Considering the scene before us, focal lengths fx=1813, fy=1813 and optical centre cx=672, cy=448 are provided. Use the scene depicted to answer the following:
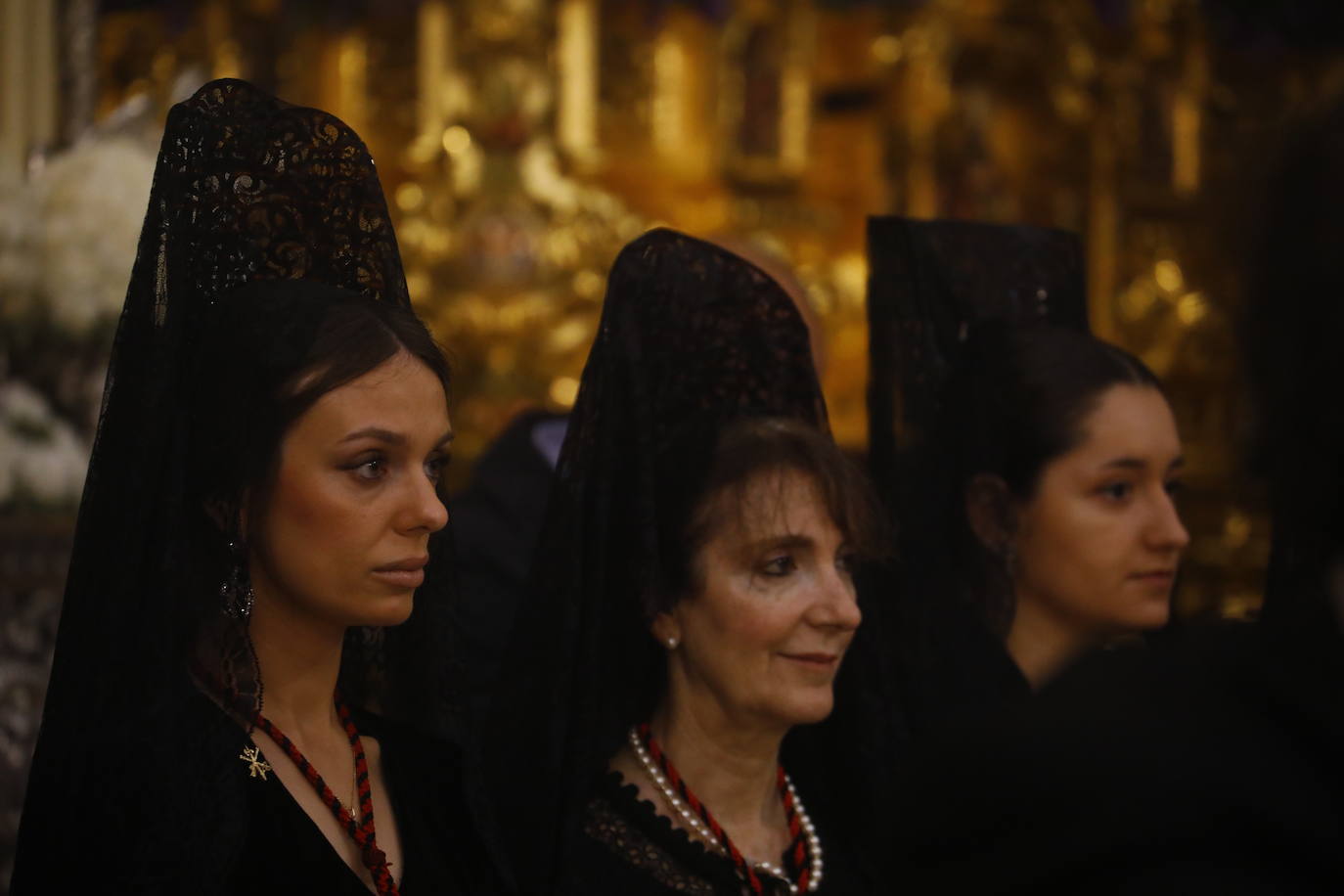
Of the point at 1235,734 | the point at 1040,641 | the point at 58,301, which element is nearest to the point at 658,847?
the point at 1040,641

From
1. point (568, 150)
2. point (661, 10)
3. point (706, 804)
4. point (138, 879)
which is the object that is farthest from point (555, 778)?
point (661, 10)

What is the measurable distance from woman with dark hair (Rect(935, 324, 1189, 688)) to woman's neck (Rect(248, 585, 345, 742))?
1.27m

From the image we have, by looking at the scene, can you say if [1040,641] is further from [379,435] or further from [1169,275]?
[1169,275]

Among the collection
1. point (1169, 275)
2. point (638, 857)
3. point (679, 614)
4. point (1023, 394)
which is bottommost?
point (638, 857)

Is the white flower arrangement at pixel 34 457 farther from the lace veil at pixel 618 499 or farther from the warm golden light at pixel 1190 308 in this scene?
the warm golden light at pixel 1190 308

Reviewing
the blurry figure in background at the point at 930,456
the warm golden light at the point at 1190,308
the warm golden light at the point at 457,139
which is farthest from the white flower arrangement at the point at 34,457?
the warm golden light at the point at 1190,308

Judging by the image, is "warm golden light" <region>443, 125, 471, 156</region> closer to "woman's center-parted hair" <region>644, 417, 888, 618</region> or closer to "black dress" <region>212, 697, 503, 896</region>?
"woman's center-parted hair" <region>644, 417, 888, 618</region>

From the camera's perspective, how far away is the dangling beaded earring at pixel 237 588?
2182mm

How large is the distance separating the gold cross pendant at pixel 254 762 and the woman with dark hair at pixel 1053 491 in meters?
1.41

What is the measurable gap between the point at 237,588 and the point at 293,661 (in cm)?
12

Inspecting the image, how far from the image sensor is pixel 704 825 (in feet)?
8.69

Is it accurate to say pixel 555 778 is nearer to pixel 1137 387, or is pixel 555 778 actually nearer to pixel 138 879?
pixel 138 879

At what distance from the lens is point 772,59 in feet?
23.7

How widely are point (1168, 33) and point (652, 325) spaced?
5.98 m
